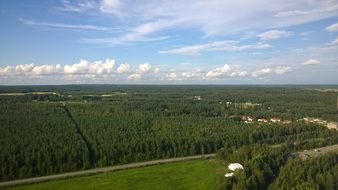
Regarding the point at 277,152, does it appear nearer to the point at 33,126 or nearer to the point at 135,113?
the point at 33,126

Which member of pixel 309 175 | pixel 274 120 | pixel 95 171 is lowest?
pixel 95 171

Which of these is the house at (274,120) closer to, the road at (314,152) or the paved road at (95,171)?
the road at (314,152)

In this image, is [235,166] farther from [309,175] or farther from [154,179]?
[154,179]

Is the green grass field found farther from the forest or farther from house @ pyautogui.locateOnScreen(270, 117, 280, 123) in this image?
house @ pyautogui.locateOnScreen(270, 117, 280, 123)

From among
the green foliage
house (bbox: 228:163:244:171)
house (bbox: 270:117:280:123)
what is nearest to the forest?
the green foliage

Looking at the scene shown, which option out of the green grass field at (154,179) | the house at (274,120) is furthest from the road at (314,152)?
the house at (274,120)

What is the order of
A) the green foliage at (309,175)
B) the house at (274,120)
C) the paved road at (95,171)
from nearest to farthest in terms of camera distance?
the green foliage at (309,175)
the paved road at (95,171)
the house at (274,120)

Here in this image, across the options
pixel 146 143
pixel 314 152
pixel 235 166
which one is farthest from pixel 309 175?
pixel 146 143

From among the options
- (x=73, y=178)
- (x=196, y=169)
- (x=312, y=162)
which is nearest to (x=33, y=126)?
(x=73, y=178)
